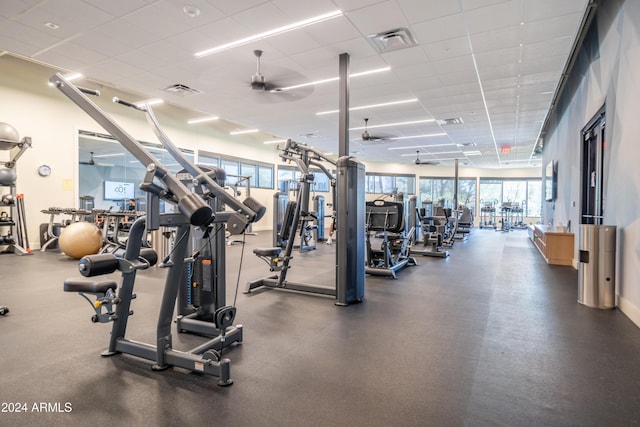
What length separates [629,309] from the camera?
334 centimetres

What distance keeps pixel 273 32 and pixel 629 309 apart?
5078 mm

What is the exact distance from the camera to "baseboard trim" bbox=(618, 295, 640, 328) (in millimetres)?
3139

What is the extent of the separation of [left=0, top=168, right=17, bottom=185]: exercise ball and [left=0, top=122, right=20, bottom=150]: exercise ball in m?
0.43

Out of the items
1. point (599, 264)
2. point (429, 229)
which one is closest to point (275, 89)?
point (429, 229)

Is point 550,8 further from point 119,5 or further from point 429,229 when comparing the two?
point 429,229

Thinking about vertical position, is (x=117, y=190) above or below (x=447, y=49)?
below

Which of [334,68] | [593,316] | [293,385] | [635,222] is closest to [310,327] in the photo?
[293,385]

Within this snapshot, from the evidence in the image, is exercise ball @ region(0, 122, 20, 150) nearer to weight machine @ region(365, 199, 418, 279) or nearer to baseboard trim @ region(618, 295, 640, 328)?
weight machine @ region(365, 199, 418, 279)

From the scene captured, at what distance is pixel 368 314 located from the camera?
351 centimetres

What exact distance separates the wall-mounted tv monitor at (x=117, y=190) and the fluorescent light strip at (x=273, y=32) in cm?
698

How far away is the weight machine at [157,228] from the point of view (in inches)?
72.1

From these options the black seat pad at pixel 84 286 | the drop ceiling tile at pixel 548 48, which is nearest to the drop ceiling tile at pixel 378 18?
the drop ceiling tile at pixel 548 48

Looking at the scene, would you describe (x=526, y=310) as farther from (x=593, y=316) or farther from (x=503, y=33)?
(x=503, y=33)

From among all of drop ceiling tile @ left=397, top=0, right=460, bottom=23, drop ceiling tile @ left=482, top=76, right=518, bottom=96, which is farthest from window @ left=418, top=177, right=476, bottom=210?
drop ceiling tile @ left=397, top=0, right=460, bottom=23
